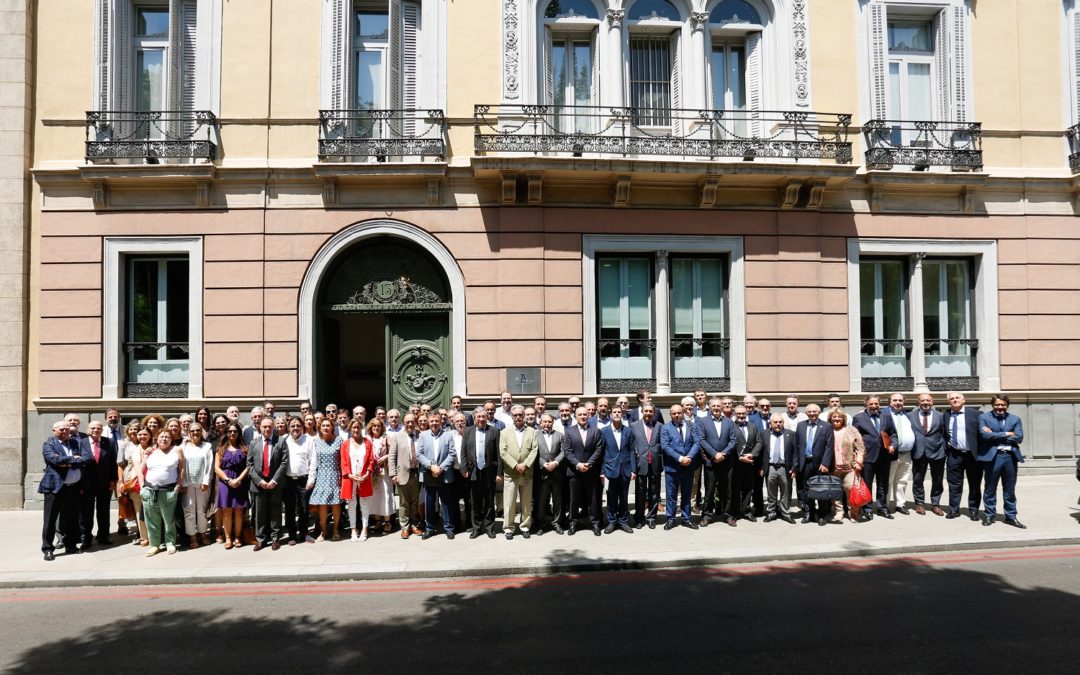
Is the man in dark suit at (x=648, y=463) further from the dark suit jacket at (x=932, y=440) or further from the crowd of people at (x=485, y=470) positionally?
the dark suit jacket at (x=932, y=440)

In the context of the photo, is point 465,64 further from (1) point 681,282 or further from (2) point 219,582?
(2) point 219,582

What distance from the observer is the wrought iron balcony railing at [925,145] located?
14.4 m

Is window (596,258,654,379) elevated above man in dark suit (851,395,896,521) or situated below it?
above

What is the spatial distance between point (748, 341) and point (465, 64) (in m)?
8.50

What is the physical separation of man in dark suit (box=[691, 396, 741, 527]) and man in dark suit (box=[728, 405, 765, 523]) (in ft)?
0.15

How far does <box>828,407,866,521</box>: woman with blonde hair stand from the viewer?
10.6 m

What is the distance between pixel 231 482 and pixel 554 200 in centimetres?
824

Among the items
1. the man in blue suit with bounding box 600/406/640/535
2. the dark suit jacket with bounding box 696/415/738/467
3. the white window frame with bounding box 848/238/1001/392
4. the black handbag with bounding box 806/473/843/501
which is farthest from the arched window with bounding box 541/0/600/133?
the black handbag with bounding box 806/473/843/501

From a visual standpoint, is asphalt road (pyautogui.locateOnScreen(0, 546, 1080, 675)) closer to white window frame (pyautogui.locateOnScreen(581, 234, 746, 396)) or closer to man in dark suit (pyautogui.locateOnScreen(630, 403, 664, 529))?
man in dark suit (pyautogui.locateOnScreen(630, 403, 664, 529))

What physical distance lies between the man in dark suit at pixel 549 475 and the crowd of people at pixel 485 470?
22 mm

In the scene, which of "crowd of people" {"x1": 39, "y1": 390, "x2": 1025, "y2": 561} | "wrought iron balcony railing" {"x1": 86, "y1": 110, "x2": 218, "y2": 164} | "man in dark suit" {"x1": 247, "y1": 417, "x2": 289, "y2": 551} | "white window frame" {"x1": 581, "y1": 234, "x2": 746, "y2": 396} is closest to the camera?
"man in dark suit" {"x1": 247, "y1": 417, "x2": 289, "y2": 551}

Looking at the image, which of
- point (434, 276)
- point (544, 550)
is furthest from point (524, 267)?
point (544, 550)

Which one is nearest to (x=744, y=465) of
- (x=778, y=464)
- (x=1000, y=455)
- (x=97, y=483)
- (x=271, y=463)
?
(x=778, y=464)

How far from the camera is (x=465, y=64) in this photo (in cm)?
1394
